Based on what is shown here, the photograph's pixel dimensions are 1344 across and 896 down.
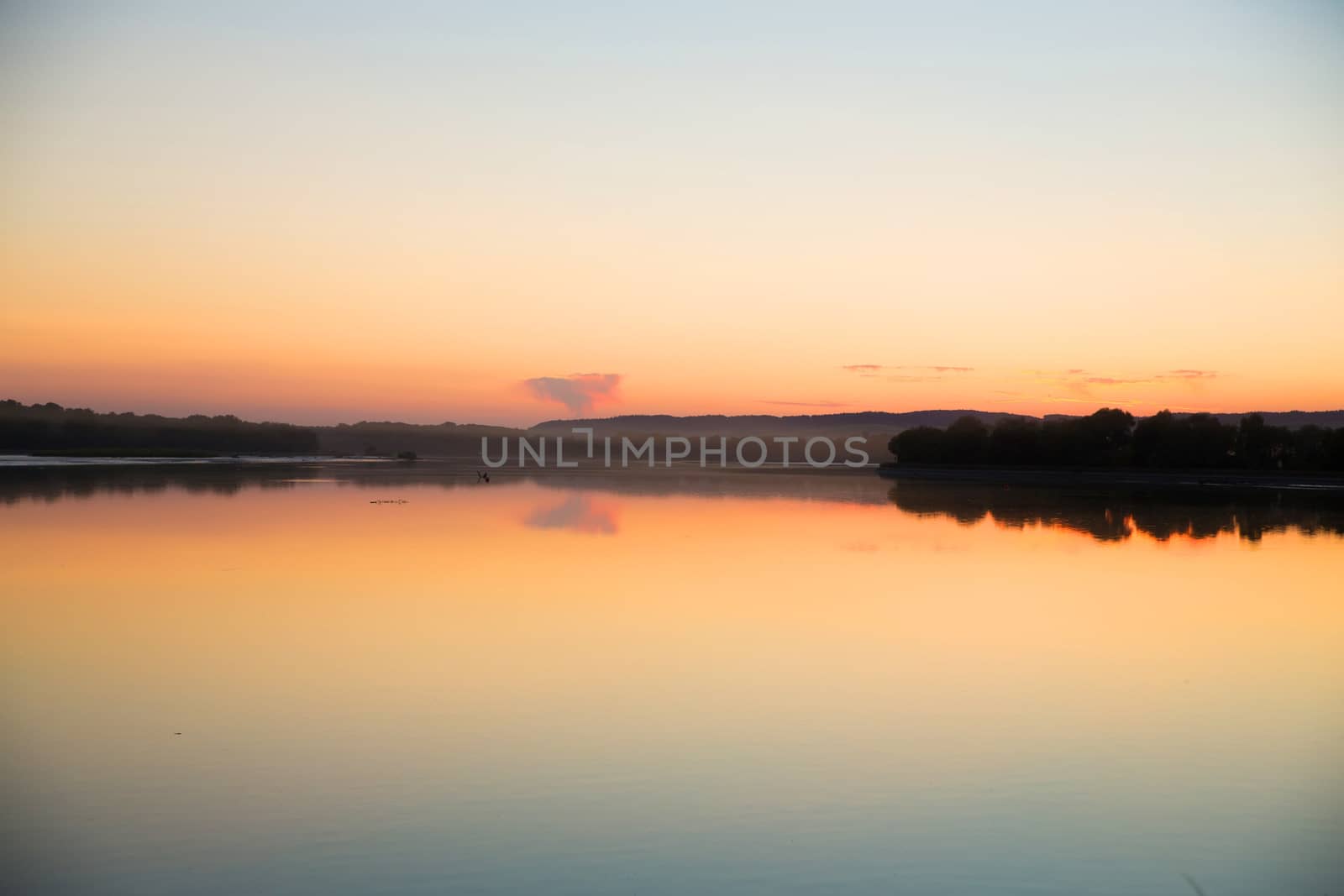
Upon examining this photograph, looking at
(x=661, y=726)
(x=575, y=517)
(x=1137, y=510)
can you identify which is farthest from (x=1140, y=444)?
(x=661, y=726)

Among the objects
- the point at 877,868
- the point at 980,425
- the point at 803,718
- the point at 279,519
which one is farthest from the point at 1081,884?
the point at 980,425

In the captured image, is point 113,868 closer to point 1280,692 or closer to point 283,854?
point 283,854

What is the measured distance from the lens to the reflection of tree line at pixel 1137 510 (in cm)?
3497

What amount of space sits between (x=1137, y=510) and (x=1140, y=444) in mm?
51549

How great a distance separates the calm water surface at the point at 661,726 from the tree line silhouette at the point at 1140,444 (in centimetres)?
6903

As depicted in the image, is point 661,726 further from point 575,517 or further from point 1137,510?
point 1137,510

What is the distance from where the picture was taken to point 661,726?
1016 centimetres

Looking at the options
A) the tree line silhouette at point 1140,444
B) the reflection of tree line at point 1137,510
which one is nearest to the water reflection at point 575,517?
the reflection of tree line at point 1137,510

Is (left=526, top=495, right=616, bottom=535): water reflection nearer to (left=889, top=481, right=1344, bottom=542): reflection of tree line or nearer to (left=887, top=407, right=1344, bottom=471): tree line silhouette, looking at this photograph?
(left=889, top=481, right=1344, bottom=542): reflection of tree line

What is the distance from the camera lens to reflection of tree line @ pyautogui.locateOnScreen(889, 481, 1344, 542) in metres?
35.0

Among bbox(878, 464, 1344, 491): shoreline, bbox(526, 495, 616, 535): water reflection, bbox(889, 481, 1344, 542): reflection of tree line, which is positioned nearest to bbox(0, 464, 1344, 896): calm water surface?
bbox(526, 495, 616, 535): water reflection

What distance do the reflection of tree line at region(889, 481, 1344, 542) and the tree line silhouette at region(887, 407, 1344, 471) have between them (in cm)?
1982

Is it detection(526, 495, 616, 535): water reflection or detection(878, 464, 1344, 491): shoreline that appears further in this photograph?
detection(878, 464, 1344, 491): shoreline

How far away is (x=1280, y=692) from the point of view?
12094 millimetres
